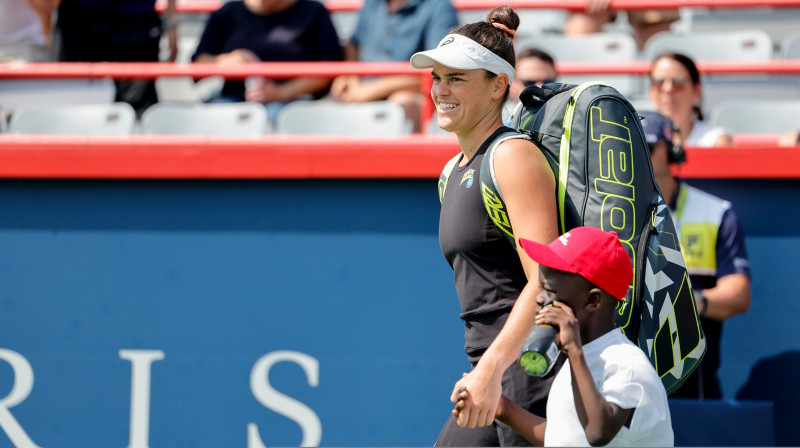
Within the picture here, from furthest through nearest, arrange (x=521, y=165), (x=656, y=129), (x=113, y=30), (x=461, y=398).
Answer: (x=113, y=30) < (x=656, y=129) < (x=521, y=165) < (x=461, y=398)

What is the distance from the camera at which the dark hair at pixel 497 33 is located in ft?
8.92

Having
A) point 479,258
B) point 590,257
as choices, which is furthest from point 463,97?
point 590,257

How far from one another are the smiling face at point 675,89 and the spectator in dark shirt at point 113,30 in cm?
302

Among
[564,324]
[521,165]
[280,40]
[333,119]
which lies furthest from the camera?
[280,40]

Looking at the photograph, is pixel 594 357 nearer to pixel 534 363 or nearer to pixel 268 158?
pixel 534 363

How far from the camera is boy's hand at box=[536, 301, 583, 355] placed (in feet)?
6.95

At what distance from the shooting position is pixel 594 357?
227 cm

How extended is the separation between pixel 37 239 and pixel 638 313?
290 centimetres

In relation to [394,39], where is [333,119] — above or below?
below

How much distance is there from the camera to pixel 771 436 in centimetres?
391

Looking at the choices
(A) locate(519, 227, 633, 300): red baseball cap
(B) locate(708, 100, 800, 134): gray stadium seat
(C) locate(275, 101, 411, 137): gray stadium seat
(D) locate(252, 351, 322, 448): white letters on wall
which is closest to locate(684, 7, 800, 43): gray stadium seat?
(B) locate(708, 100, 800, 134): gray stadium seat

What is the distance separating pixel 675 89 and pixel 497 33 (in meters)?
2.27

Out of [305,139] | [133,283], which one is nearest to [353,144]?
[305,139]

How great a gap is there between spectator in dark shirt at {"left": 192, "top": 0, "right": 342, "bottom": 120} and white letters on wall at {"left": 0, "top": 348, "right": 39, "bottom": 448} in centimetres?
207
